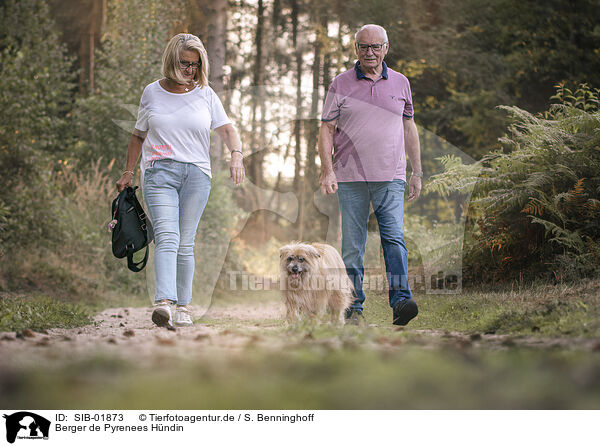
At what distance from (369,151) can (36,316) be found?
3.32 m

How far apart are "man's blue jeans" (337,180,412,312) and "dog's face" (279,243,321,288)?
1.01 feet

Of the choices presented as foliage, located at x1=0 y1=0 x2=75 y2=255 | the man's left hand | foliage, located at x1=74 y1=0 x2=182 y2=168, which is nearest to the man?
the man's left hand

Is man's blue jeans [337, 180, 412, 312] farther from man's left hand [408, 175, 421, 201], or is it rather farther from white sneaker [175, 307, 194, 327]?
white sneaker [175, 307, 194, 327]

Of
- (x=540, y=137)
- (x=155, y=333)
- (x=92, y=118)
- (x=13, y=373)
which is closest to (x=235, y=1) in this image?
(x=92, y=118)

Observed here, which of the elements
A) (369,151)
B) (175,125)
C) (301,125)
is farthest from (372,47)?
(301,125)

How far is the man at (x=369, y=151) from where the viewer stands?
16.4ft

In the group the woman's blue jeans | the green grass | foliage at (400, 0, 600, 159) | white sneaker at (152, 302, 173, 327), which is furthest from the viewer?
foliage at (400, 0, 600, 159)

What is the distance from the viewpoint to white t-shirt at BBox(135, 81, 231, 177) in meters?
4.80

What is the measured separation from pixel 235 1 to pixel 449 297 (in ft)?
31.0

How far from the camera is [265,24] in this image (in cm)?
1400

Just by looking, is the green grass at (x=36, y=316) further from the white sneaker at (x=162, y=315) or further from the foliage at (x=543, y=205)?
the foliage at (x=543, y=205)

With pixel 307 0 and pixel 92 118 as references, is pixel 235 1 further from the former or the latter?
pixel 92 118
